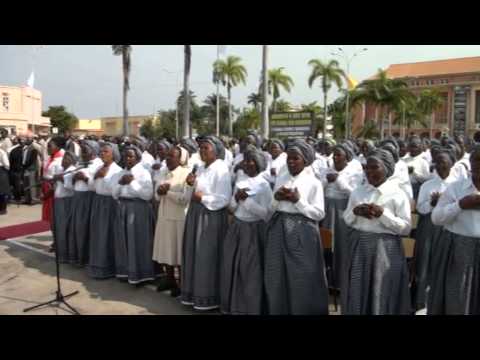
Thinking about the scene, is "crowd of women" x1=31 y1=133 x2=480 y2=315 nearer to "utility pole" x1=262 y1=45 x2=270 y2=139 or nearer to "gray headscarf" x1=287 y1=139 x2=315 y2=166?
"gray headscarf" x1=287 y1=139 x2=315 y2=166

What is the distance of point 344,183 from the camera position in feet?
20.4

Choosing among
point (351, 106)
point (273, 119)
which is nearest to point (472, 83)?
point (351, 106)

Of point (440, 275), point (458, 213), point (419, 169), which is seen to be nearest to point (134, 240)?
point (440, 275)

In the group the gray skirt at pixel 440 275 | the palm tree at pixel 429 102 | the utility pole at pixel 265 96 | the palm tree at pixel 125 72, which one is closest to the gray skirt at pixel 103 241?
Result: the gray skirt at pixel 440 275

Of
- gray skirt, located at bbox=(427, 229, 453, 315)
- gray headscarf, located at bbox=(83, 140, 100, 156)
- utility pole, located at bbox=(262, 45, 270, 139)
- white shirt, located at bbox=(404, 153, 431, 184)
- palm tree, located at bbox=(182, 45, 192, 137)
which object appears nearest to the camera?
gray skirt, located at bbox=(427, 229, 453, 315)

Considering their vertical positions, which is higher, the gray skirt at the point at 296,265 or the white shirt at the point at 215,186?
the white shirt at the point at 215,186

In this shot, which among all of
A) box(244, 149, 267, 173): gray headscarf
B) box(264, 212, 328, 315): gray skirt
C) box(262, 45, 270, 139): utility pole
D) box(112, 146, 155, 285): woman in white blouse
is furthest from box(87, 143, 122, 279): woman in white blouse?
box(262, 45, 270, 139): utility pole

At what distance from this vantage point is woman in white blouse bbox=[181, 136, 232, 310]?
16.9 ft

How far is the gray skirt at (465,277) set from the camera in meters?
3.59

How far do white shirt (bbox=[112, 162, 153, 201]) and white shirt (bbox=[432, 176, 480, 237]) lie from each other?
357cm

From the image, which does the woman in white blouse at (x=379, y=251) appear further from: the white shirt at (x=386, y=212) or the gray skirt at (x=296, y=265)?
the gray skirt at (x=296, y=265)

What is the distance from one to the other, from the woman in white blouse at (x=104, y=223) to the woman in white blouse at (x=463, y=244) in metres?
4.24

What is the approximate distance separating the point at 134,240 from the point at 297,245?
2.65 m

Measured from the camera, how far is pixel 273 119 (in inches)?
484
